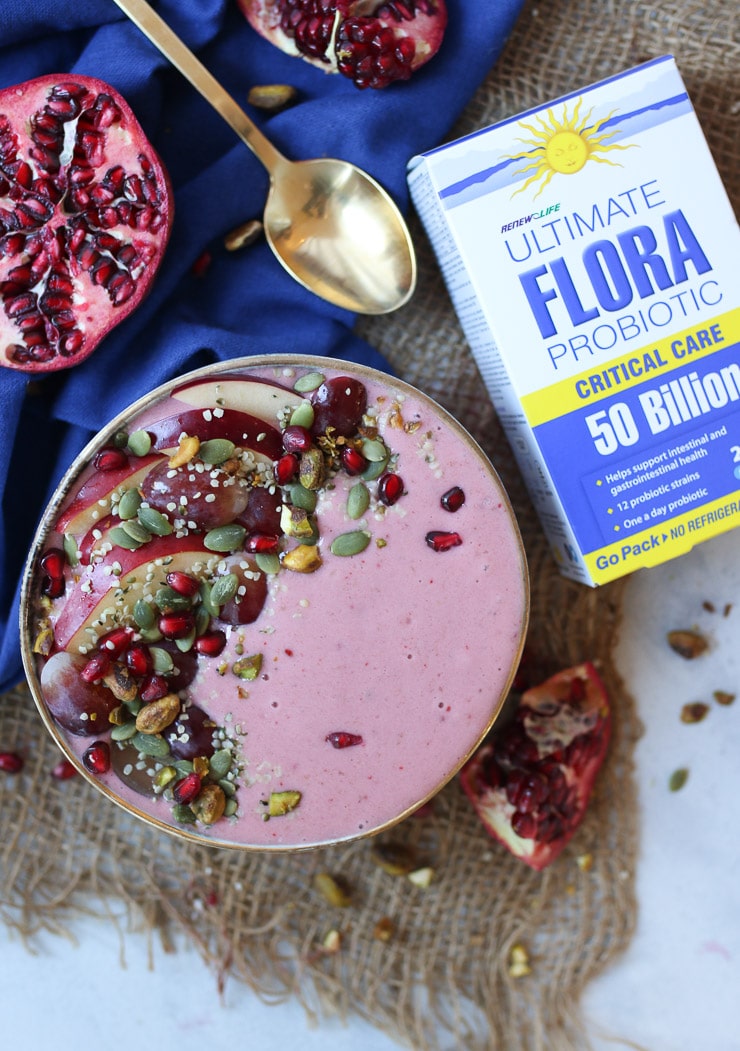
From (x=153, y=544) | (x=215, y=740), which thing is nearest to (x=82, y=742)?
(x=215, y=740)

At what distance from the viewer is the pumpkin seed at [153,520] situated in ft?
3.89

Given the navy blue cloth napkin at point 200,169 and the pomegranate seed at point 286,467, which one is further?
the navy blue cloth napkin at point 200,169

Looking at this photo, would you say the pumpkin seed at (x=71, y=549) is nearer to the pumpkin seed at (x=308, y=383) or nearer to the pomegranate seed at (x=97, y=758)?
the pomegranate seed at (x=97, y=758)

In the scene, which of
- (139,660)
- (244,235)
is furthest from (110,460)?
(244,235)

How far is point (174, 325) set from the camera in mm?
1409

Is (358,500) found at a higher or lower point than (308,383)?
lower

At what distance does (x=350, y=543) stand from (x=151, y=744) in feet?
1.30

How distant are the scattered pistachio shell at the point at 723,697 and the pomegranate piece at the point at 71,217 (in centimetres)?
124

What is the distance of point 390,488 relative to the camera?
1216 millimetres

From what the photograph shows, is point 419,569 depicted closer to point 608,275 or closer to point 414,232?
point 608,275

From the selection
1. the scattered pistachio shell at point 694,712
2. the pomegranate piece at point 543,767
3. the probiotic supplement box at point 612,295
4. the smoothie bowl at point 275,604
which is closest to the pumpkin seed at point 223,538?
the smoothie bowl at point 275,604

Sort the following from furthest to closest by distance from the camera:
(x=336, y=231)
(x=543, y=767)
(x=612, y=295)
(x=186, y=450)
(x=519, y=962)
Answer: (x=519, y=962), (x=543, y=767), (x=336, y=231), (x=612, y=295), (x=186, y=450)

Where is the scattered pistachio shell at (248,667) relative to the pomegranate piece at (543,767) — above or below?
above

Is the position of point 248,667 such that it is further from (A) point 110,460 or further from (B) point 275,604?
(A) point 110,460
